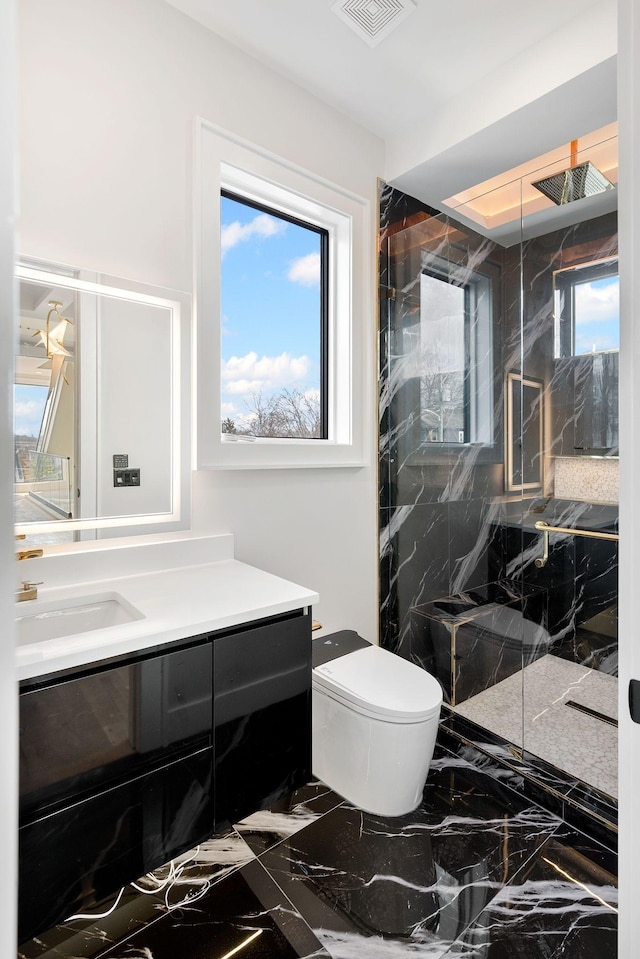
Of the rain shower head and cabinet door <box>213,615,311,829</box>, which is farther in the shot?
the rain shower head

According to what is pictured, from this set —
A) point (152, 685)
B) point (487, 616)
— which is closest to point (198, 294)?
point (152, 685)

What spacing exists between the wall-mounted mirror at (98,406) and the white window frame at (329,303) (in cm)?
10

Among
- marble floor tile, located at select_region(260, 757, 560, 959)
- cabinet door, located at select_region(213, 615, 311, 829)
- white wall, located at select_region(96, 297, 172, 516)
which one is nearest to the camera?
cabinet door, located at select_region(213, 615, 311, 829)

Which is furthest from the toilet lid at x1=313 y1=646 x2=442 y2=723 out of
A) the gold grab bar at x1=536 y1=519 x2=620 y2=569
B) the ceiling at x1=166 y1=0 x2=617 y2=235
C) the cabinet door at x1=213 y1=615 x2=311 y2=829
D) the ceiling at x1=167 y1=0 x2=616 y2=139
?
the ceiling at x1=167 y1=0 x2=616 y2=139

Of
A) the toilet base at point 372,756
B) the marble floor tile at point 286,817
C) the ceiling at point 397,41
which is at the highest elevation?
the ceiling at point 397,41

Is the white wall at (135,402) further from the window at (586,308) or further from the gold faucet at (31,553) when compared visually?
the window at (586,308)

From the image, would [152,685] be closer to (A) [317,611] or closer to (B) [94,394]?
(B) [94,394]

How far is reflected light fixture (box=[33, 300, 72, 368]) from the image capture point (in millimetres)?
1460

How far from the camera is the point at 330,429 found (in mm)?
2316

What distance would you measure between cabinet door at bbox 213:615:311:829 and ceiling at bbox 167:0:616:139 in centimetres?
197

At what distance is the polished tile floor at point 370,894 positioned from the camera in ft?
4.22

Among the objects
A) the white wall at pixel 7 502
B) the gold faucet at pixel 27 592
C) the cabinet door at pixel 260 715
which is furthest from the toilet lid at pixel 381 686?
the white wall at pixel 7 502

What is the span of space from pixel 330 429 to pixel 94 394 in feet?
3.49

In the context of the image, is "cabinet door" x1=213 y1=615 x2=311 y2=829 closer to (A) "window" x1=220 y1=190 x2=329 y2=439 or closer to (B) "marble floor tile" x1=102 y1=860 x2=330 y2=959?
(B) "marble floor tile" x1=102 y1=860 x2=330 y2=959
